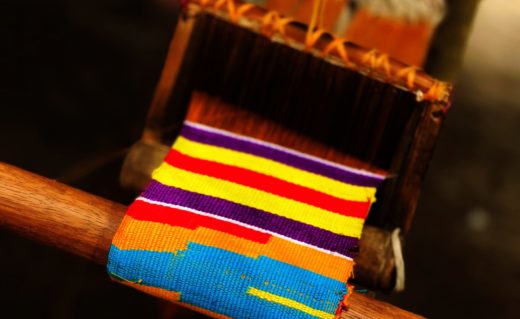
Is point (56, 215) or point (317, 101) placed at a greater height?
point (317, 101)

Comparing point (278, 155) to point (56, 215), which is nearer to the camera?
point (56, 215)

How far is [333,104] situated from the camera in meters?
1.45

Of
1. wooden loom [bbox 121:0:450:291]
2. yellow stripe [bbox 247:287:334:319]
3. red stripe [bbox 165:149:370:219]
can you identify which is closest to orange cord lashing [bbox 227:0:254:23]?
wooden loom [bbox 121:0:450:291]

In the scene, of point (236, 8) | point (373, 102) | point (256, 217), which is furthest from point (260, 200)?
point (236, 8)

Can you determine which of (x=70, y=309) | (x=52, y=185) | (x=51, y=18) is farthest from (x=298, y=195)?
(x=51, y=18)

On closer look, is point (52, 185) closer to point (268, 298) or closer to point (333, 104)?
point (268, 298)

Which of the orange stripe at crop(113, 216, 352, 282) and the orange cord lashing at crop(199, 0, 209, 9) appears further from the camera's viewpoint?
the orange cord lashing at crop(199, 0, 209, 9)

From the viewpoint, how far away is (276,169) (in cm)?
130

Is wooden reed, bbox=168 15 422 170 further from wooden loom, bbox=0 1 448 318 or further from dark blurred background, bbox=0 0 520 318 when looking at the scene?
dark blurred background, bbox=0 0 520 318

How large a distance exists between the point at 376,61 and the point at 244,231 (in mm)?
597

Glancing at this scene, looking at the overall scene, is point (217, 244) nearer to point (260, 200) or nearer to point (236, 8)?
point (260, 200)

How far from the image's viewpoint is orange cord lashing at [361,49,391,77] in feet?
4.38

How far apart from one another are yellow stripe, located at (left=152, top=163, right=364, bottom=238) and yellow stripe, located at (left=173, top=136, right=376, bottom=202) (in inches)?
3.2

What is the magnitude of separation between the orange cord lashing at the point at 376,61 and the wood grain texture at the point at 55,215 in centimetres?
64
